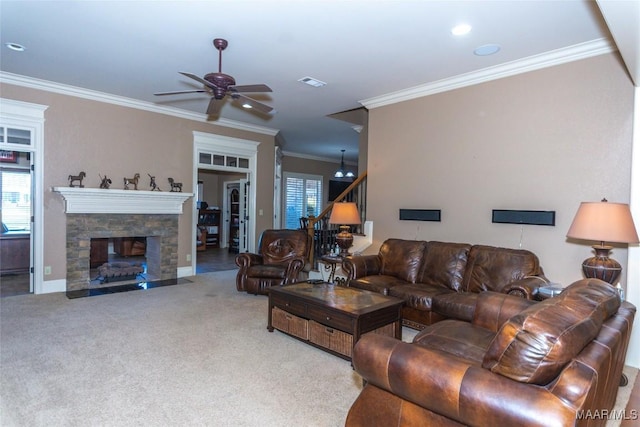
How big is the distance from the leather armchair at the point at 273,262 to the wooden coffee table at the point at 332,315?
1410 mm

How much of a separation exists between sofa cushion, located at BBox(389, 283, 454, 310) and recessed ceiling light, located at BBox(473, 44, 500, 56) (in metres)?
2.59

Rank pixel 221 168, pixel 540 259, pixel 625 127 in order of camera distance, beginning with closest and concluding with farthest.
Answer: pixel 625 127, pixel 540 259, pixel 221 168

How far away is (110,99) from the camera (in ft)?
18.8

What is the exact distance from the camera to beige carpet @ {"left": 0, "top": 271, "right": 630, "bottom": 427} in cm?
231

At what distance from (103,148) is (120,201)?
34.6 inches

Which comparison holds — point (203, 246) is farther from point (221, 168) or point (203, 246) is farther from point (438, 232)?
point (438, 232)

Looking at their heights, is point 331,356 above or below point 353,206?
below

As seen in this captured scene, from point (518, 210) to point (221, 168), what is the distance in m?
5.31

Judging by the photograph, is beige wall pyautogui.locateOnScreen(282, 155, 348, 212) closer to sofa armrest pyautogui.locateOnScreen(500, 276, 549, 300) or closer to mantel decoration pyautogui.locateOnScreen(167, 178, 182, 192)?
A: mantel decoration pyautogui.locateOnScreen(167, 178, 182, 192)

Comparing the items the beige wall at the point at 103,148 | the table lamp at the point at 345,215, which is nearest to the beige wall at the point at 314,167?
the beige wall at the point at 103,148

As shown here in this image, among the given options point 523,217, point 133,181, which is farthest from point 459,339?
point 133,181

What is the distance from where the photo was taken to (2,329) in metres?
3.74

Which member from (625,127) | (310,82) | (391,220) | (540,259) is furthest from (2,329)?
(625,127)

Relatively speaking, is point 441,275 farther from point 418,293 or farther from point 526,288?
point 526,288
